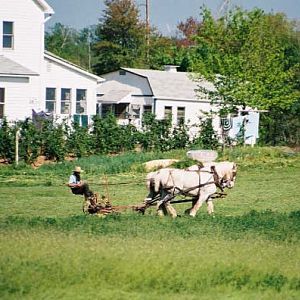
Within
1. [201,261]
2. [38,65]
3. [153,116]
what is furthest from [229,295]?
[38,65]

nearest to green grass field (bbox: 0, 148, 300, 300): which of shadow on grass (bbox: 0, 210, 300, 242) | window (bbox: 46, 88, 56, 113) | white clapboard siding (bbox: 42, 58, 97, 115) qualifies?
shadow on grass (bbox: 0, 210, 300, 242)

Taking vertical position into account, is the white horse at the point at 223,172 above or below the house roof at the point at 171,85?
below

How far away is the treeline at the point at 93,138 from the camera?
38438mm

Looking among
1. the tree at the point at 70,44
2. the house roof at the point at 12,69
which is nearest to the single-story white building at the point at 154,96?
the house roof at the point at 12,69

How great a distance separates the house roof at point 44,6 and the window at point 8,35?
1707mm

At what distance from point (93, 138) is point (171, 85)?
1958 centimetres

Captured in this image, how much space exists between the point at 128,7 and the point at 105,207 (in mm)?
65300

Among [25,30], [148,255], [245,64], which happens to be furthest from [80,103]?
[148,255]

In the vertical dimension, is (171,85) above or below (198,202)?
above

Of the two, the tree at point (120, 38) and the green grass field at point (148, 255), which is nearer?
the green grass field at point (148, 255)

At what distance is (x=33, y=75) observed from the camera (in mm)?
46156

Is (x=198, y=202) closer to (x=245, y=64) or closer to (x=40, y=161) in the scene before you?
(x=40, y=161)

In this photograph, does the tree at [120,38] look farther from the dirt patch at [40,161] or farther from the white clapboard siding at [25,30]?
the dirt patch at [40,161]

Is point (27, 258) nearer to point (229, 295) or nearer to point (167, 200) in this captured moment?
point (229, 295)
